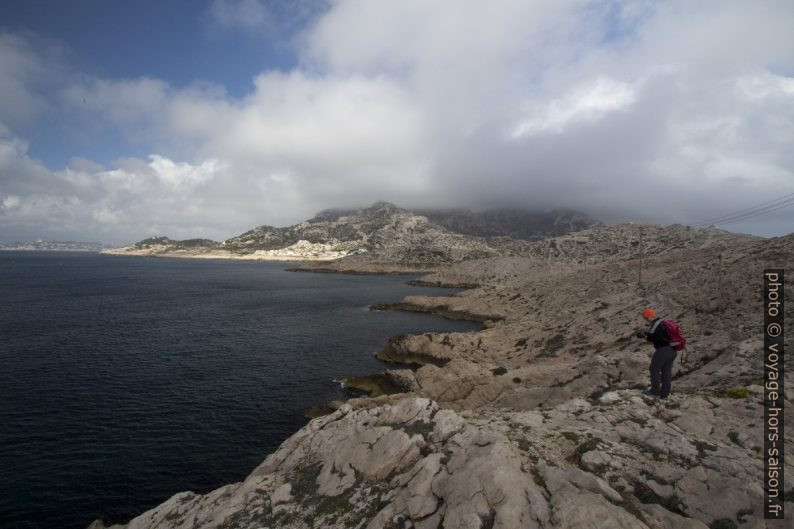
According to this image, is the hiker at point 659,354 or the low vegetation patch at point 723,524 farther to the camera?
the hiker at point 659,354

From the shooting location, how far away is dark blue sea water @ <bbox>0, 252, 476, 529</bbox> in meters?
22.7

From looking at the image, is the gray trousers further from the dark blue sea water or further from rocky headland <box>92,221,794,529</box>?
the dark blue sea water

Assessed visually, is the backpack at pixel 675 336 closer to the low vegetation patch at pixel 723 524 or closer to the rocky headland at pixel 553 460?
the rocky headland at pixel 553 460

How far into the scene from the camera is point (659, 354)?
13.6 m

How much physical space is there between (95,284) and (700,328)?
13826 cm

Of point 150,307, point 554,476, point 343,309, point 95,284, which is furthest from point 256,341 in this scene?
point 95,284

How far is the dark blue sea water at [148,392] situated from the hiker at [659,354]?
22.7m

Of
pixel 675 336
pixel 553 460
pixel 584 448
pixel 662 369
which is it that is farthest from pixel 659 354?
pixel 553 460

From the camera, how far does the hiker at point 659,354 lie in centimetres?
1326

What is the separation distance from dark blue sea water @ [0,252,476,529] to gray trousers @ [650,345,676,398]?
2263 cm

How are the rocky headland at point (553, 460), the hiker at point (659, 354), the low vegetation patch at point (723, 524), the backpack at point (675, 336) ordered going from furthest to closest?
the hiker at point (659, 354) < the backpack at point (675, 336) < the rocky headland at point (553, 460) < the low vegetation patch at point (723, 524)

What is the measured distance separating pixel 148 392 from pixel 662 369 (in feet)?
126

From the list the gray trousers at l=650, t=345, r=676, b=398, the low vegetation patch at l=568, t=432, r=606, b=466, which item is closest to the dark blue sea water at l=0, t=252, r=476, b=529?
the low vegetation patch at l=568, t=432, r=606, b=466

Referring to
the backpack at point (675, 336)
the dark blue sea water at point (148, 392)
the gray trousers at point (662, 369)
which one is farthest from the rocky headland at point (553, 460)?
the dark blue sea water at point (148, 392)
